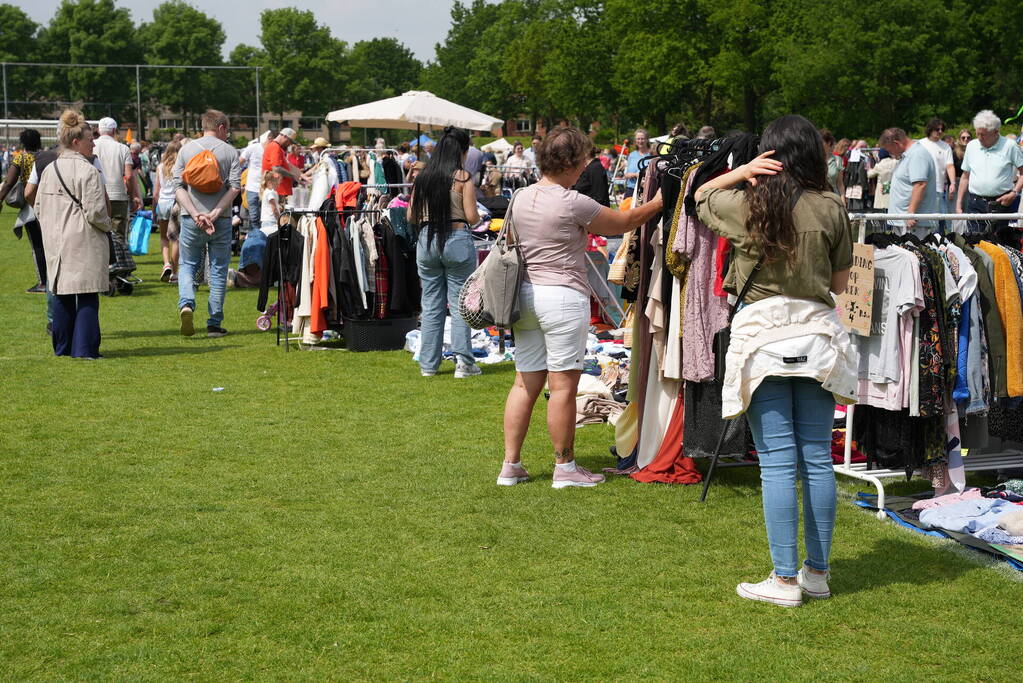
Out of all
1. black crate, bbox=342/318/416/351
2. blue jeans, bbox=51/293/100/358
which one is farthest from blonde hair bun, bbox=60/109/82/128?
black crate, bbox=342/318/416/351

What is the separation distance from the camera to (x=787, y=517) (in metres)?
4.22

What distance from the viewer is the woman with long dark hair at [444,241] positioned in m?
8.53

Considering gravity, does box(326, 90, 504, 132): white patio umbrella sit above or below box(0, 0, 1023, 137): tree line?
below

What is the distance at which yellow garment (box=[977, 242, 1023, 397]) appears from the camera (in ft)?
18.5

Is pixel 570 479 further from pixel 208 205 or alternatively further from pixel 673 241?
pixel 208 205

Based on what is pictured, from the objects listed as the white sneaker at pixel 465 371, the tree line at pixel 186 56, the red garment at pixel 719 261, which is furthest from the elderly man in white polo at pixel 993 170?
the tree line at pixel 186 56

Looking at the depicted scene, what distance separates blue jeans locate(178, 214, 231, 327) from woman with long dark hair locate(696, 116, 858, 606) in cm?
705

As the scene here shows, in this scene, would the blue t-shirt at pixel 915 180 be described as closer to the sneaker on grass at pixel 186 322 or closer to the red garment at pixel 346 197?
the red garment at pixel 346 197

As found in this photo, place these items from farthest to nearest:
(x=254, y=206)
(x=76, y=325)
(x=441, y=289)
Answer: (x=254, y=206)
(x=76, y=325)
(x=441, y=289)

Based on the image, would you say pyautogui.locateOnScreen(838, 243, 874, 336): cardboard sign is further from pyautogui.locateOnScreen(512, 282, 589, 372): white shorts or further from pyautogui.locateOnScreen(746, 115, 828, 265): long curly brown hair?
pyautogui.locateOnScreen(746, 115, 828, 265): long curly brown hair

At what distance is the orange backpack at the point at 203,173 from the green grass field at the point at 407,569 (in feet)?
10.1

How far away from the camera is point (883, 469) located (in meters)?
5.90

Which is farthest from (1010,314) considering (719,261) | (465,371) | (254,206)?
(254,206)

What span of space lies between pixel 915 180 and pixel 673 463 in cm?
595
